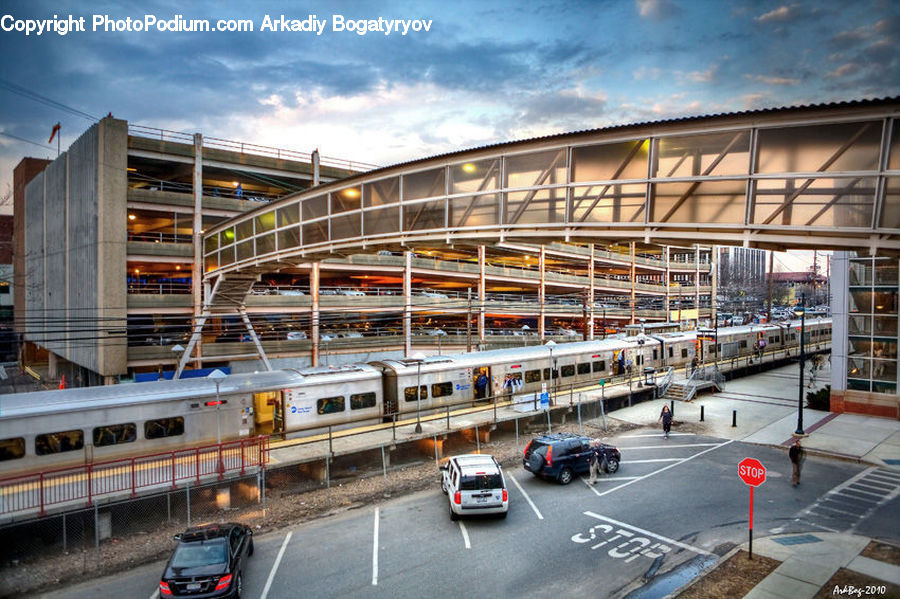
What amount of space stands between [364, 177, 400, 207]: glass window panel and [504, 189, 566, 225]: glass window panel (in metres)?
4.09

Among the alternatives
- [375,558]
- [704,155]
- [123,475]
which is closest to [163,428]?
[123,475]

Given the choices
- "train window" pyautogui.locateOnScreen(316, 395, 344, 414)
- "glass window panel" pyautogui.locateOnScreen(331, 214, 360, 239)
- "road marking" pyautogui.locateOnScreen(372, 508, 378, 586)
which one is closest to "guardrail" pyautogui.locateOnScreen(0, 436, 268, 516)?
"train window" pyautogui.locateOnScreen(316, 395, 344, 414)

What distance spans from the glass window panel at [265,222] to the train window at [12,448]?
423 inches

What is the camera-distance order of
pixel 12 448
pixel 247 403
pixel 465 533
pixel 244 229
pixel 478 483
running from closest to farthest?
pixel 465 533 < pixel 478 483 < pixel 12 448 < pixel 247 403 < pixel 244 229

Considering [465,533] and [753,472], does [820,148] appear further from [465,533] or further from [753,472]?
[465,533]

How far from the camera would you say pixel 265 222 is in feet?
69.7

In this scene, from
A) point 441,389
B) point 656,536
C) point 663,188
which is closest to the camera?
point 663,188

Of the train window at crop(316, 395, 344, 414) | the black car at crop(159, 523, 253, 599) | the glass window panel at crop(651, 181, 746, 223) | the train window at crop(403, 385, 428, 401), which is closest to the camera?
the black car at crop(159, 523, 253, 599)

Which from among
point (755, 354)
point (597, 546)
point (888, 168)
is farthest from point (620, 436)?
point (755, 354)

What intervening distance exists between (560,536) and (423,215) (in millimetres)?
9678

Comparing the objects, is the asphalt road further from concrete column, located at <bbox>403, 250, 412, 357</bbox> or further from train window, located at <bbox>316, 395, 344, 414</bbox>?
concrete column, located at <bbox>403, 250, 412, 357</bbox>

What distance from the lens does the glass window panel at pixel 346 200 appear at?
676 inches

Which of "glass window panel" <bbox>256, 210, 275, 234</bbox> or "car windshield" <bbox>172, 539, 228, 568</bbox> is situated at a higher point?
"glass window panel" <bbox>256, 210, 275, 234</bbox>

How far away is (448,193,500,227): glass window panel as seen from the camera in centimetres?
1398
